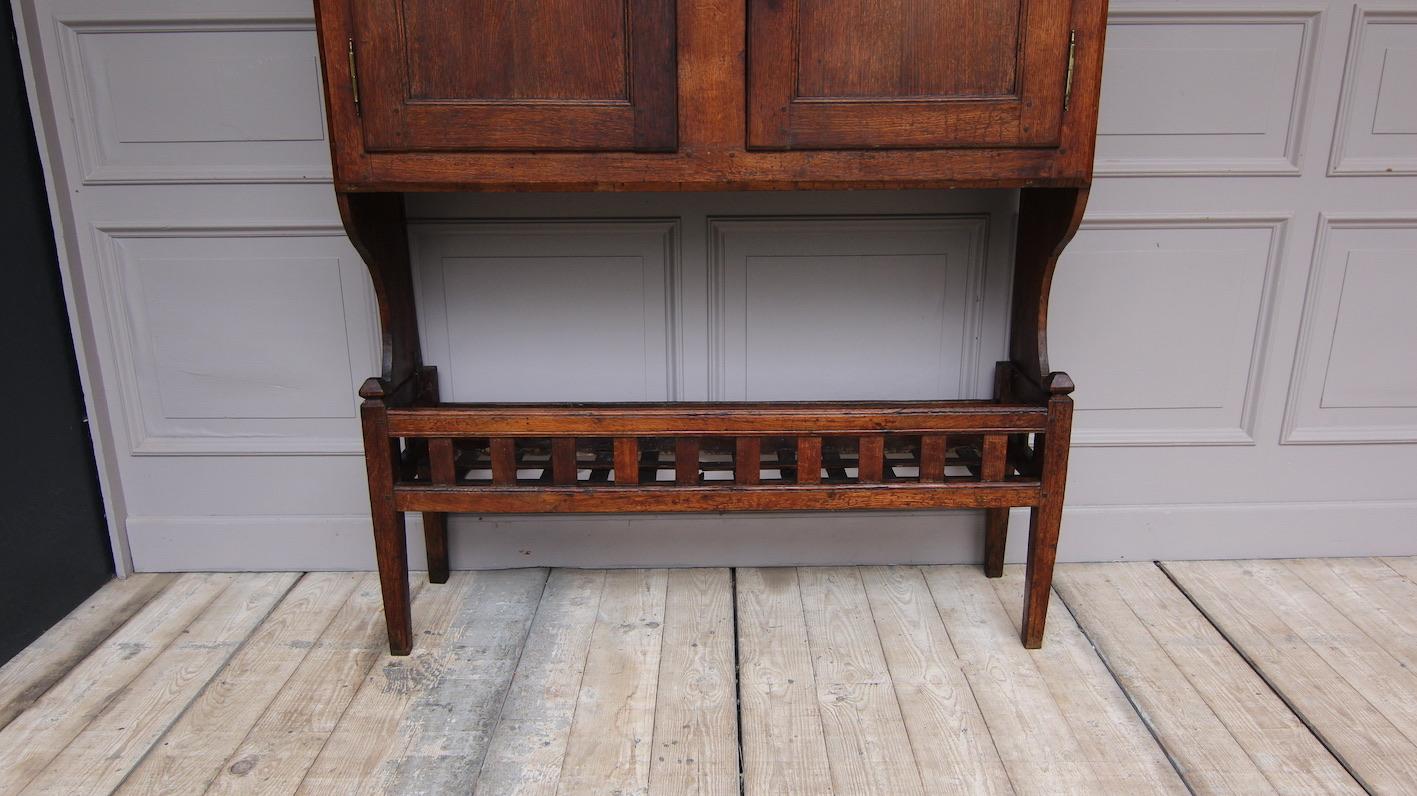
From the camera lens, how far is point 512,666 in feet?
5.59

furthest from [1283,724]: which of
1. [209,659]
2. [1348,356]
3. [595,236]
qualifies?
[209,659]

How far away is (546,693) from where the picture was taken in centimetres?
162

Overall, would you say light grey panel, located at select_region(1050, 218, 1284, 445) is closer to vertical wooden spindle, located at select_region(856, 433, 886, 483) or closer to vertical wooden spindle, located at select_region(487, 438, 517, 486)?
vertical wooden spindle, located at select_region(856, 433, 886, 483)

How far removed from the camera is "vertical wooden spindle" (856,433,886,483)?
5.33 feet

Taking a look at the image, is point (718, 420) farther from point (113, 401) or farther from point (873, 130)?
point (113, 401)

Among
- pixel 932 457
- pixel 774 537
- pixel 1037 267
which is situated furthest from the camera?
pixel 774 537

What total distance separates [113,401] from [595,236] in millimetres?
1213

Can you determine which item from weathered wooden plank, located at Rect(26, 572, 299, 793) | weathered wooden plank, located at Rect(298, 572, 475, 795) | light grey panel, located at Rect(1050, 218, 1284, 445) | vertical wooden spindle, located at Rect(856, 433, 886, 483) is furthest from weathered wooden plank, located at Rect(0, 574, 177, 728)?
light grey panel, located at Rect(1050, 218, 1284, 445)

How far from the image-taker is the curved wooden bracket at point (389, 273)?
1.62m

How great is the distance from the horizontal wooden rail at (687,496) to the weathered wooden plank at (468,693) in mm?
327

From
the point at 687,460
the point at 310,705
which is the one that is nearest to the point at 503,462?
the point at 687,460

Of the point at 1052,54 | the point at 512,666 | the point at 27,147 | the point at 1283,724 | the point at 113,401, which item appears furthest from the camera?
the point at 113,401

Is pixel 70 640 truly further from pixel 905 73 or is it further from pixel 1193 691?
pixel 1193 691

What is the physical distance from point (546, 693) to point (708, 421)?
0.61m
